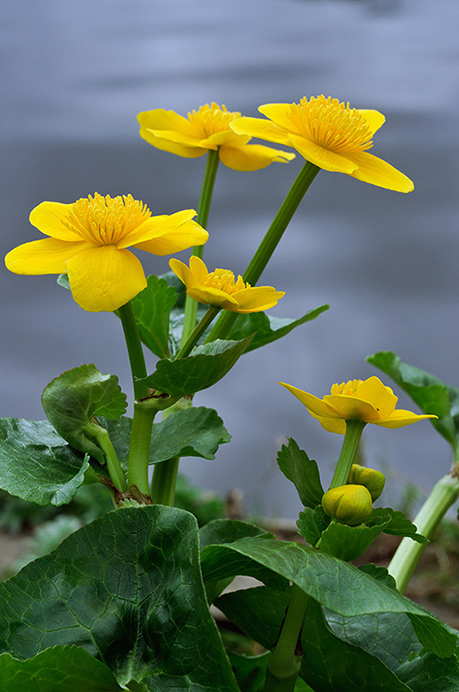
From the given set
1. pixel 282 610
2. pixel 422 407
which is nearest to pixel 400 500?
pixel 422 407

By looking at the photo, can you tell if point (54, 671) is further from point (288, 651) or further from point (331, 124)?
point (331, 124)

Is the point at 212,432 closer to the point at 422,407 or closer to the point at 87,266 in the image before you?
the point at 87,266

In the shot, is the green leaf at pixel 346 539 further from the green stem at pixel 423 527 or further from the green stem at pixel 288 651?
the green stem at pixel 423 527

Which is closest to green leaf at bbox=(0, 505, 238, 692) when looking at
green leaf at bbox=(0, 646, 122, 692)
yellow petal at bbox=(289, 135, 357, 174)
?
green leaf at bbox=(0, 646, 122, 692)

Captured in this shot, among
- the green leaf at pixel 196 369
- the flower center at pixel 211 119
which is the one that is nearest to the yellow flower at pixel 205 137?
the flower center at pixel 211 119

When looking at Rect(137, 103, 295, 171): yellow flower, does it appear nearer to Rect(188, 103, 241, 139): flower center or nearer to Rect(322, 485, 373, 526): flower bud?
Rect(188, 103, 241, 139): flower center
